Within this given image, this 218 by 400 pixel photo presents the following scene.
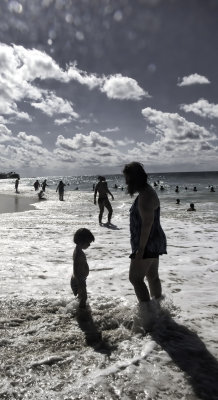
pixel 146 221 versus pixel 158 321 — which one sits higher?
pixel 146 221

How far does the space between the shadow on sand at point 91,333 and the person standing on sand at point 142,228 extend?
0.72 m

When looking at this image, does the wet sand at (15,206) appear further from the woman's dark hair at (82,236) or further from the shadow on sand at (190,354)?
the shadow on sand at (190,354)

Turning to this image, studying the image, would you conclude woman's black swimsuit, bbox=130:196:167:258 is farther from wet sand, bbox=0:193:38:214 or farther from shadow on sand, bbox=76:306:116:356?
wet sand, bbox=0:193:38:214

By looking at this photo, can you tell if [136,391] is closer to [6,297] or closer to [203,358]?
[203,358]

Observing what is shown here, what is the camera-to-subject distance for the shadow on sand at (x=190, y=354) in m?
2.86

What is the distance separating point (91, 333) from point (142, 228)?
4.93 ft

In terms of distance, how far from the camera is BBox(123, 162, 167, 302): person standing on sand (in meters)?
3.68

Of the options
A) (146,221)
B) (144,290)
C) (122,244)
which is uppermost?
(146,221)

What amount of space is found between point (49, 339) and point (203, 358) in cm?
181

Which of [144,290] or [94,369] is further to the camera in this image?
[144,290]

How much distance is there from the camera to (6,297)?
4.96m

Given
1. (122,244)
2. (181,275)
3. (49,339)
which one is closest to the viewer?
(49,339)

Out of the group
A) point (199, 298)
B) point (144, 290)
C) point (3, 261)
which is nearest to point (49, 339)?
point (144, 290)

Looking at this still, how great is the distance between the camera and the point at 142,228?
12.2 ft
